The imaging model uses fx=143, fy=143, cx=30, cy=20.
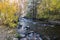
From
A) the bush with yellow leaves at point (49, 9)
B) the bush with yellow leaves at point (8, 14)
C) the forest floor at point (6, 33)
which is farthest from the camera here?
the bush with yellow leaves at point (49, 9)

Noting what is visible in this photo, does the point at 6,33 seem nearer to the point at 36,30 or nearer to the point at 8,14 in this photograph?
the point at 8,14

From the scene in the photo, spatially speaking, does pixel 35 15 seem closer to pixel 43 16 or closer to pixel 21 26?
pixel 43 16

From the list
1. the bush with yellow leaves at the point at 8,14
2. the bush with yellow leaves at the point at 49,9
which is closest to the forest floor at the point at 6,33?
the bush with yellow leaves at the point at 8,14

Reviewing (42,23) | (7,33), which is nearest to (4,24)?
(7,33)

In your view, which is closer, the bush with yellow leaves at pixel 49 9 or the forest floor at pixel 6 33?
the forest floor at pixel 6 33

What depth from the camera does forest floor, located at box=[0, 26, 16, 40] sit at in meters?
3.91

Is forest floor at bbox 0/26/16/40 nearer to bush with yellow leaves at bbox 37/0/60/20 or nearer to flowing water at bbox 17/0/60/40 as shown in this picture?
flowing water at bbox 17/0/60/40

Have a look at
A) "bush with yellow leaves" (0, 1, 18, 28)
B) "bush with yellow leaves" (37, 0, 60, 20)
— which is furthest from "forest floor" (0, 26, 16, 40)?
"bush with yellow leaves" (37, 0, 60, 20)

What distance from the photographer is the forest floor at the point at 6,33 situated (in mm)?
3911

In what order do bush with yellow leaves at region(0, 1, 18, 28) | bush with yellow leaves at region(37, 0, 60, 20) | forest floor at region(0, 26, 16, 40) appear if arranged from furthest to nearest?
bush with yellow leaves at region(37, 0, 60, 20) → bush with yellow leaves at region(0, 1, 18, 28) → forest floor at region(0, 26, 16, 40)

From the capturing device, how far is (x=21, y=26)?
4.78 m

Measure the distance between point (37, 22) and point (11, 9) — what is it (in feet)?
Answer: 3.72

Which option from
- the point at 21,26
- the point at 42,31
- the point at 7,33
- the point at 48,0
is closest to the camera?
the point at 7,33

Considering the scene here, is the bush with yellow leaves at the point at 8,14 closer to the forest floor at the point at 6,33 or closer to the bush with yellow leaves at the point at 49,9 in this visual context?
the forest floor at the point at 6,33
